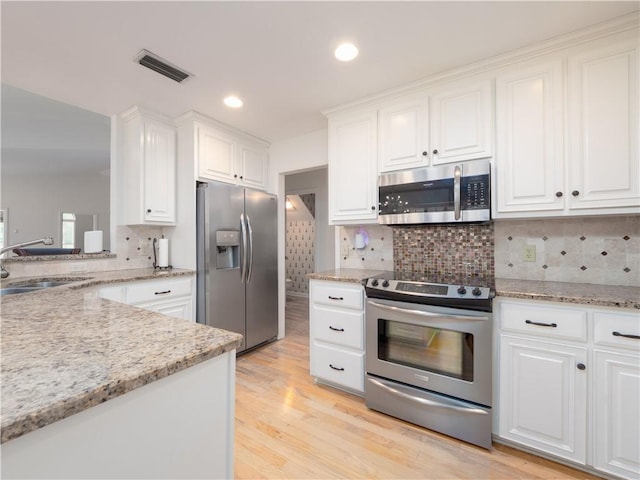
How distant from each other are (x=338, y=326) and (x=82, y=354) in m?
1.79

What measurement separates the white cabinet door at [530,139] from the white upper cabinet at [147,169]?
2.81 metres

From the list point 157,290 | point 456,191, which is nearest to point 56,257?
point 157,290

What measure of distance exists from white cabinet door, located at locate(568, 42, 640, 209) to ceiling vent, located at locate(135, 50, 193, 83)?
99.1 inches

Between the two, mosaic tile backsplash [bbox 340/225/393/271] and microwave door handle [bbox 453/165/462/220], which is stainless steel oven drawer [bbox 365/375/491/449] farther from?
microwave door handle [bbox 453/165/462/220]

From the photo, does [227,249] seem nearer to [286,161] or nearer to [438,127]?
[286,161]

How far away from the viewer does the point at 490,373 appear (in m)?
1.66

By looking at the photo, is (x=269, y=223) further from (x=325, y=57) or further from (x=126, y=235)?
(x=325, y=57)

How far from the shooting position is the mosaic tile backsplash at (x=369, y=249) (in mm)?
2689

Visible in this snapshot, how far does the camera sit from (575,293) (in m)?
1.57

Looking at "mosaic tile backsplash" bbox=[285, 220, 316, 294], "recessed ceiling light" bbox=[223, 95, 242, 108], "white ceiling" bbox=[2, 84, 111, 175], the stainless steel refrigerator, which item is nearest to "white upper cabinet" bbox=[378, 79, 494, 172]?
"recessed ceiling light" bbox=[223, 95, 242, 108]

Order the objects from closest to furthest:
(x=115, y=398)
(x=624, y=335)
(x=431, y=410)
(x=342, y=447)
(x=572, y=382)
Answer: (x=115, y=398) < (x=624, y=335) < (x=572, y=382) < (x=342, y=447) < (x=431, y=410)

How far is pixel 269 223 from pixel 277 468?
90.0 inches

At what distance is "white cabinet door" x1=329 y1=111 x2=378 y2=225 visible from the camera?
2.44 metres

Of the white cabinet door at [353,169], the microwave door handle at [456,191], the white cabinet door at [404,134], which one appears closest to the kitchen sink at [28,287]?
the white cabinet door at [353,169]
